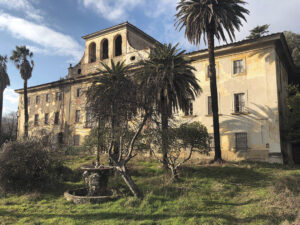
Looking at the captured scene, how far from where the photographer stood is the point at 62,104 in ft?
132

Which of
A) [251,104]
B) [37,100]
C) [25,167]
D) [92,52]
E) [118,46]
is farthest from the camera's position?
[37,100]

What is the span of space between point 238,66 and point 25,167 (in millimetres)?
20603

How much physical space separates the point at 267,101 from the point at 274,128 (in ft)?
8.21

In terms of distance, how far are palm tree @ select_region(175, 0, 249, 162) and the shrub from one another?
13356 millimetres

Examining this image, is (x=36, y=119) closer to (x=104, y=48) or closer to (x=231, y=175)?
(x=104, y=48)

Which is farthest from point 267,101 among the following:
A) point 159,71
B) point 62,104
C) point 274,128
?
point 62,104

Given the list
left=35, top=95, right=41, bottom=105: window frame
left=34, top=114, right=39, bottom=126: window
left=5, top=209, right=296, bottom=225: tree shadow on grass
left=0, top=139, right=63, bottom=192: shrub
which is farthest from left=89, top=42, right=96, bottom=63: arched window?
left=5, top=209, right=296, bottom=225: tree shadow on grass

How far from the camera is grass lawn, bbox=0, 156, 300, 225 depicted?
10094 millimetres

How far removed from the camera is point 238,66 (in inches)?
1021

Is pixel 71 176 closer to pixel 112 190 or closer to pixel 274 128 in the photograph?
pixel 112 190

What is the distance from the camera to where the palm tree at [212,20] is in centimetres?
2235

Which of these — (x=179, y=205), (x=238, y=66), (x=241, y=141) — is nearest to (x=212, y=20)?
(x=238, y=66)

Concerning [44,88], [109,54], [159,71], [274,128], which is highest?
[109,54]

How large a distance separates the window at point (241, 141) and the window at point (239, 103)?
7.55ft
